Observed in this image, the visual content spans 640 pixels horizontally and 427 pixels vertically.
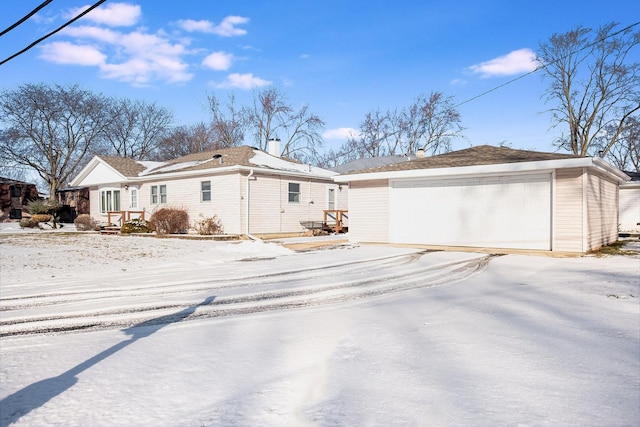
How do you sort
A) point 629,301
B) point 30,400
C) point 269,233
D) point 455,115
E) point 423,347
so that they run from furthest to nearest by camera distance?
1. point 455,115
2. point 269,233
3. point 629,301
4. point 423,347
5. point 30,400

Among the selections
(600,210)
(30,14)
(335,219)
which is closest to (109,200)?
(335,219)

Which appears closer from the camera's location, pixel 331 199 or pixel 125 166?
pixel 331 199

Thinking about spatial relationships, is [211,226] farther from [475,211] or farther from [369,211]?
[475,211]

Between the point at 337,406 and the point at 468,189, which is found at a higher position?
the point at 468,189

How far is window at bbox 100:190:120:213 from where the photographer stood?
2361cm

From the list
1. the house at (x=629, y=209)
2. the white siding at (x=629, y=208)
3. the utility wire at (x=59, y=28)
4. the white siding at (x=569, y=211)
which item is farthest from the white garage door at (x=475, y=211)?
the white siding at (x=629, y=208)

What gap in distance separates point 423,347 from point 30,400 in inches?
131

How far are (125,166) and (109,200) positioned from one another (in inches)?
92.3

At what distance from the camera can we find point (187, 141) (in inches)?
1740

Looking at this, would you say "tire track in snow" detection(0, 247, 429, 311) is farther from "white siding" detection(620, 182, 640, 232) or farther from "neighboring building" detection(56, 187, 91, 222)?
"neighboring building" detection(56, 187, 91, 222)

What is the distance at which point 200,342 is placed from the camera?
4.27 metres

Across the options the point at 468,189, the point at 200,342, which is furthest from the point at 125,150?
the point at 200,342

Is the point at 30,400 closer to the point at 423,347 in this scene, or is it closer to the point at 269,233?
the point at 423,347

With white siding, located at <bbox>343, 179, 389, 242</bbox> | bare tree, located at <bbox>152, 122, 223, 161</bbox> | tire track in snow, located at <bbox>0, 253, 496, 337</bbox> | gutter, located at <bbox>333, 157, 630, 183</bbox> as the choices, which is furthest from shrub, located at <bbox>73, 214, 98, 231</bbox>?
bare tree, located at <bbox>152, 122, 223, 161</bbox>
